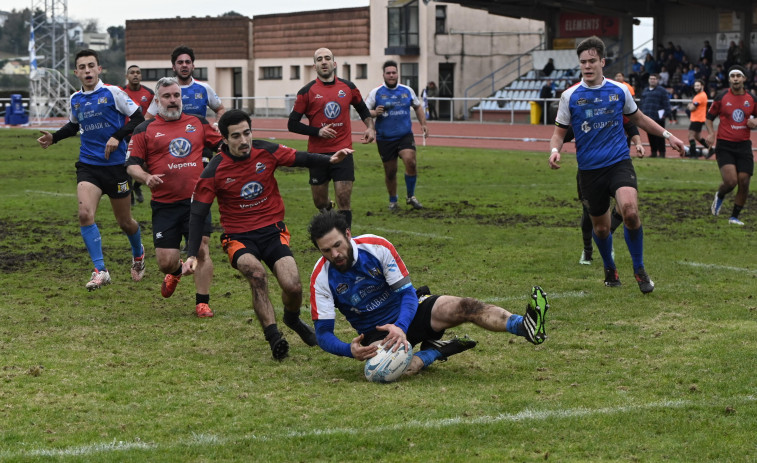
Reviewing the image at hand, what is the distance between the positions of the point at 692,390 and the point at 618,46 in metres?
42.7

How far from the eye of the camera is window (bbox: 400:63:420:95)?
57719mm

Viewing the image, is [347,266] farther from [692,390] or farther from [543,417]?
[692,390]

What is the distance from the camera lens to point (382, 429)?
5.63 m

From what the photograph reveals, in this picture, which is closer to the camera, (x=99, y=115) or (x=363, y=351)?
(x=363, y=351)

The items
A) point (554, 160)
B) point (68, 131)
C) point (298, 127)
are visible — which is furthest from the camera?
point (298, 127)

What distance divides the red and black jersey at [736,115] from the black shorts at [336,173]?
5401mm

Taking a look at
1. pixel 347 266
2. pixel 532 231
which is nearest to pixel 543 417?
pixel 347 266

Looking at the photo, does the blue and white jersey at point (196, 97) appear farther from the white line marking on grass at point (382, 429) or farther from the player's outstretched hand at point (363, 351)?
the white line marking on grass at point (382, 429)

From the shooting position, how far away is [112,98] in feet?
35.7

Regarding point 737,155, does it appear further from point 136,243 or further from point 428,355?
point 428,355

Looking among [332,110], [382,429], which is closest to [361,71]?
[332,110]

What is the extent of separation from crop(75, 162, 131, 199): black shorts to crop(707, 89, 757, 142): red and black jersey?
8410mm

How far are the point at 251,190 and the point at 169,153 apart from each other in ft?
5.54

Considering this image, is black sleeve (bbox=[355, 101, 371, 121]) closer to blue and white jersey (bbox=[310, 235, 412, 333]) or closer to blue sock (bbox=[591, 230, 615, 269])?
blue sock (bbox=[591, 230, 615, 269])
